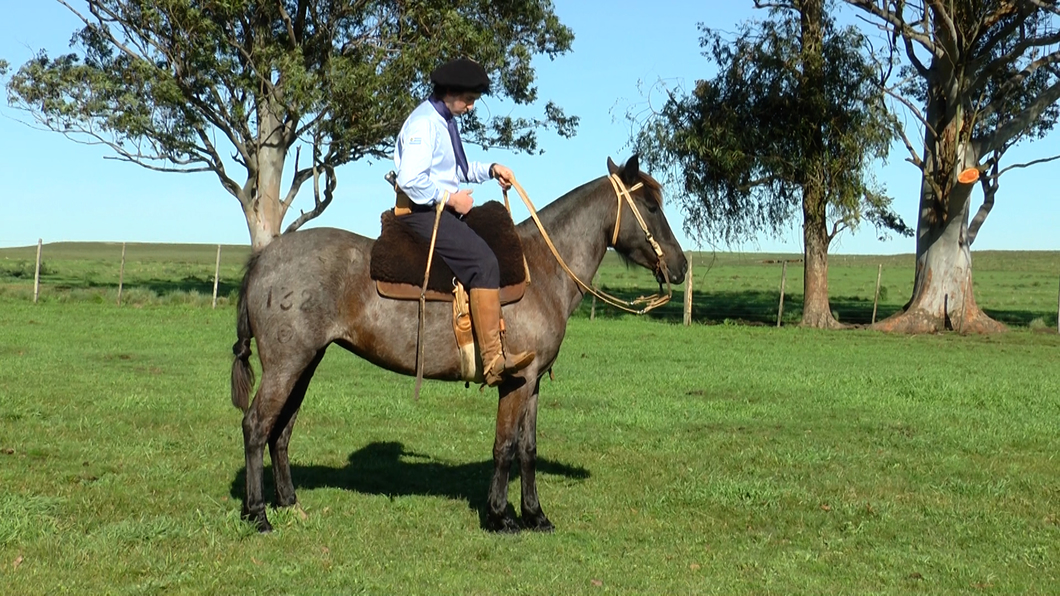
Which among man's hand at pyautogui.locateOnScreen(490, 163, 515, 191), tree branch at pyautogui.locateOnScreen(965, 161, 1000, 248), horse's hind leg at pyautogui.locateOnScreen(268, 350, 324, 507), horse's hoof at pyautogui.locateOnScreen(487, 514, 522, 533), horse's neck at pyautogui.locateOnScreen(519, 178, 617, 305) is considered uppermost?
tree branch at pyautogui.locateOnScreen(965, 161, 1000, 248)

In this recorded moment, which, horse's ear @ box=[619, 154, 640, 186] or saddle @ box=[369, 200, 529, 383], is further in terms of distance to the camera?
horse's ear @ box=[619, 154, 640, 186]

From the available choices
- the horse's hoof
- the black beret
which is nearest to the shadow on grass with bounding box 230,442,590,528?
the horse's hoof

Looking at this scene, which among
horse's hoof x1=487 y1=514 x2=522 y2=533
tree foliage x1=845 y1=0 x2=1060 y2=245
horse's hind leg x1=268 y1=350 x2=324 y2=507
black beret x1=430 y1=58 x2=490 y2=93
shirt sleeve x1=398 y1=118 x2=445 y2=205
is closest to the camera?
shirt sleeve x1=398 y1=118 x2=445 y2=205

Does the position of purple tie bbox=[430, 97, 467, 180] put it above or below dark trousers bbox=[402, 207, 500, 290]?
above

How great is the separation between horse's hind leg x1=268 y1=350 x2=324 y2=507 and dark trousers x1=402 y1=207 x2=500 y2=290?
122 cm

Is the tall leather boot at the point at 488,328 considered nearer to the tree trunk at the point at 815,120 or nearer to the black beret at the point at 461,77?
the black beret at the point at 461,77

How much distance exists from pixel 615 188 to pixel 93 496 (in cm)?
437

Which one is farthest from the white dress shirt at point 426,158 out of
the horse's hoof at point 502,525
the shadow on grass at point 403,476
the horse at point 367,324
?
the shadow on grass at point 403,476

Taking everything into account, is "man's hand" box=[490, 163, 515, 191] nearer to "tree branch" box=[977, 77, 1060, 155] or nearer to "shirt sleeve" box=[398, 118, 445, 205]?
"shirt sleeve" box=[398, 118, 445, 205]

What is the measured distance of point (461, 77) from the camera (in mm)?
6828

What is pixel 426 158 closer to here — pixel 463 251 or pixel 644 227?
pixel 463 251

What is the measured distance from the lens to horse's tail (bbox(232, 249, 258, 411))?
281 inches

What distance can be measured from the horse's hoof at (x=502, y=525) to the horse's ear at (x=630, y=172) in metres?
2.55

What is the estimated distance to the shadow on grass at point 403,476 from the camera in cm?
803
